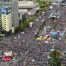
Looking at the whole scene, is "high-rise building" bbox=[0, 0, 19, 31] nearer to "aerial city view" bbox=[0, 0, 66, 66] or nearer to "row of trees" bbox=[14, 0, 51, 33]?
"aerial city view" bbox=[0, 0, 66, 66]

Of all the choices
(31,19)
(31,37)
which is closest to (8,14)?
(31,37)

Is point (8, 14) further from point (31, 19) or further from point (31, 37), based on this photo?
point (31, 19)

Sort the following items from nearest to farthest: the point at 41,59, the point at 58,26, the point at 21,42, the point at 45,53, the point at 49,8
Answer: the point at 41,59, the point at 45,53, the point at 21,42, the point at 58,26, the point at 49,8

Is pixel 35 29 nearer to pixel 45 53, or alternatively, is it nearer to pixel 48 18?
pixel 48 18

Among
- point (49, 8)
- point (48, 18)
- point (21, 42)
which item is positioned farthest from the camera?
point (49, 8)

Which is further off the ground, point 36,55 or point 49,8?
point 36,55

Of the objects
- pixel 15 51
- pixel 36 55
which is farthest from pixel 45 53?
pixel 15 51

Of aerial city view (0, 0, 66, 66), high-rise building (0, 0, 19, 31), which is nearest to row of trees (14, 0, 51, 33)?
aerial city view (0, 0, 66, 66)
